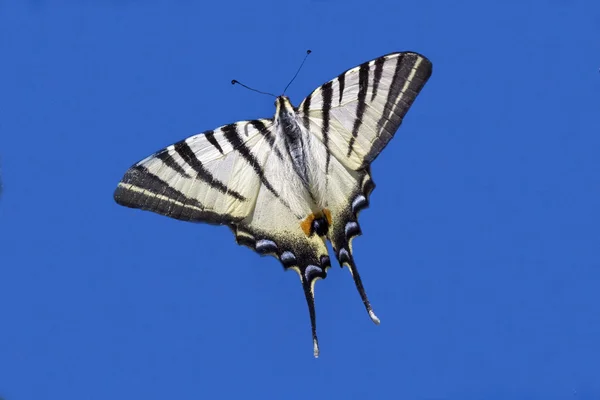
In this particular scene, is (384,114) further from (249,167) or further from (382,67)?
(249,167)

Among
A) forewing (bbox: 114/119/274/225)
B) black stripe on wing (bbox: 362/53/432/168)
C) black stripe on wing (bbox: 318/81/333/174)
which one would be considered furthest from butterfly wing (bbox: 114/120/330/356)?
black stripe on wing (bbox: 362/53/432/168)

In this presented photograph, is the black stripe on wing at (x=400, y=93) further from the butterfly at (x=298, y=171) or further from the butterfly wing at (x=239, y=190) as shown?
the butterfly wing at (x=239, y=190)

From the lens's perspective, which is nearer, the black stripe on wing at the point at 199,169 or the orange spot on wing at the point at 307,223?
the black stripe on wing at the point at 199,169

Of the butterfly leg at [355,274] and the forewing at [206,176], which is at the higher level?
the forewing at [206,176]

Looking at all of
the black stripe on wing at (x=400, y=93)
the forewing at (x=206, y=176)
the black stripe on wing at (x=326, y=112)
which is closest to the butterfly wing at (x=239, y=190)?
the forewing at (x=206, y=176)

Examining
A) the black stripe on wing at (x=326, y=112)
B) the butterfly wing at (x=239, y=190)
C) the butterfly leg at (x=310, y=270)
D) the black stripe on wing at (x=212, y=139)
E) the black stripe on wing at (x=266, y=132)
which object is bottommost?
the butterfly leg at (x=310, y=270)

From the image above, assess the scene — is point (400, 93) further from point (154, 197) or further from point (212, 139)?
point (154, 197)

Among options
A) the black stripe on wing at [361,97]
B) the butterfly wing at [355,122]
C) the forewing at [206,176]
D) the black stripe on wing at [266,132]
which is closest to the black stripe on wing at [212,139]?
the forewing at [206,176]

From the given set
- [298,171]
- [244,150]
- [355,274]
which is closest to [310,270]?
[355,274]

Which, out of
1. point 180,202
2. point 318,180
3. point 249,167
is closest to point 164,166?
point 180,202
